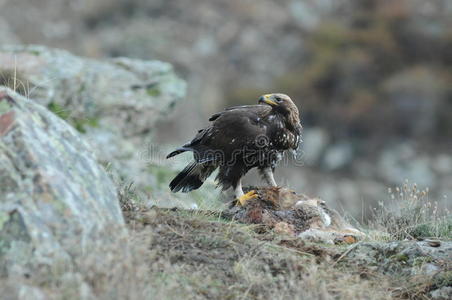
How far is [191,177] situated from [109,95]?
13.5 feet

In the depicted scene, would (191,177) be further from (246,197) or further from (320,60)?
(320,60)

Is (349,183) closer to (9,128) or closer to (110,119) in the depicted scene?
(110,119)

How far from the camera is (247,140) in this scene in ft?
24.8

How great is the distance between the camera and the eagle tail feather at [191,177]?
803cm

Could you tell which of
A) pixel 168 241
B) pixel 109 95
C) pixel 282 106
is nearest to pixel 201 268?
pixel 168 241

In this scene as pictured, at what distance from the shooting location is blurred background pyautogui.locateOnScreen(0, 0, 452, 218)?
23.8 meters

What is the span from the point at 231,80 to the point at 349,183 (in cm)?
670

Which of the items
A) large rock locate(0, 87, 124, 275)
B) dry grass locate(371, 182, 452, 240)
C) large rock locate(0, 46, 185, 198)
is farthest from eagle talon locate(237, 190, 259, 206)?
large rock locate(0, 46, 185, 198)

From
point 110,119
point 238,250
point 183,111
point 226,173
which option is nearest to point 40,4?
point 183,111

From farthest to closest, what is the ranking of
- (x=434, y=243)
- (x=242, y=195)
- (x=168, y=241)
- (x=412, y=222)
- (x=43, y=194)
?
(x=242, y=195), (x=412, y=222), (x=434, y=243), (x=168, y=241), (x=43, y=194)

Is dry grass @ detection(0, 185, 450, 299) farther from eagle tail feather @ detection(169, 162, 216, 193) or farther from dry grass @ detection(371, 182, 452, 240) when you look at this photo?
eagle tail feather @ detection(169, 162, 216, 193)

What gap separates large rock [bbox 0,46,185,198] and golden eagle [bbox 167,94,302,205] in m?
2.91

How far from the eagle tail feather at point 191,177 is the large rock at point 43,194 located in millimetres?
3156

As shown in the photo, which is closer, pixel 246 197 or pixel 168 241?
pixel 168 241
